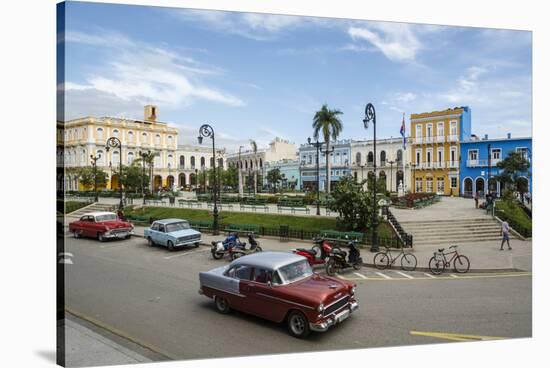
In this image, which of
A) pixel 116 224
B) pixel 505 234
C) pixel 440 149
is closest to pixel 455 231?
pixel 505 234

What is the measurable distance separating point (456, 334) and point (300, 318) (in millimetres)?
3335

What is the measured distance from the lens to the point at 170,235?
13.7m

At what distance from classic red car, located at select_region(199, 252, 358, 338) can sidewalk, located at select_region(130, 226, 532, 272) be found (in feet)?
16.0

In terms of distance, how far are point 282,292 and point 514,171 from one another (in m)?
10.1

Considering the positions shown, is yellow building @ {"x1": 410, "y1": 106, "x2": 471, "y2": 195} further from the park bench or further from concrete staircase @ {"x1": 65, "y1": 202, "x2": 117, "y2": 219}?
concrete staircase @ {"x1": 65, "y1": 202, "x2": 117, "y2": 219}

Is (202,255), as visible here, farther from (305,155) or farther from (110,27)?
(305,155)

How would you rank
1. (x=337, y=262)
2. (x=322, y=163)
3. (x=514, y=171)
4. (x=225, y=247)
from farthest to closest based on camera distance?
(x=322, y=163) < (x=514, y=171) < (x=225, y=247) < (x=337, y=262)

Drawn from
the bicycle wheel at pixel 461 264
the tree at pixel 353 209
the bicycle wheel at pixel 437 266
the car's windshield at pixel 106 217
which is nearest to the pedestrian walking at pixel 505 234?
the bicycle wheel at pixel 461 264

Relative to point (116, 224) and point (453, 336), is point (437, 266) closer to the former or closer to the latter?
point (453, 336)

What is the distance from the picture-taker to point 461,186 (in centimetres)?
1898

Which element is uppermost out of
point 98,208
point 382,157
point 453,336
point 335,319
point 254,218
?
point 382,157

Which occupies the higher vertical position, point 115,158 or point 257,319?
point 115,158

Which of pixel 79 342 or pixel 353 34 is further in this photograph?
pixel 353 34
